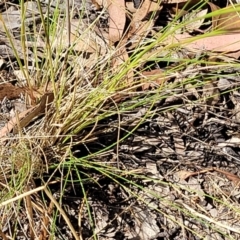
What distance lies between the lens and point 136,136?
5.33 feet

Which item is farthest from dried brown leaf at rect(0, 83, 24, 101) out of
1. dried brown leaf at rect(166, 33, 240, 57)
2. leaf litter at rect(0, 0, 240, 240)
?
dried brown leaf at rect(166, 33, 240, 57)

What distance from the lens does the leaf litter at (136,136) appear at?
1.46 meters

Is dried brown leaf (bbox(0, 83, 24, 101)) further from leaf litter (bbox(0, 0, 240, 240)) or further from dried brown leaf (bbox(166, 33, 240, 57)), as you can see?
dried brown leaf (bbox(166, 33, 240, 57))

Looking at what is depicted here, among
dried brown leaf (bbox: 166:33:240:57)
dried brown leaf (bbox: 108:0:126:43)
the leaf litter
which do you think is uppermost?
dried brown leaf (bbox: 108:0:126:43)

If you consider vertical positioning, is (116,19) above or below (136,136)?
above

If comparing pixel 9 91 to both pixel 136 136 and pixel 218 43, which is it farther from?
pixel 218 43

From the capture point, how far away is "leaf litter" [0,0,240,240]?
146 centimetres

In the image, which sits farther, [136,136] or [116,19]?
[116,19]

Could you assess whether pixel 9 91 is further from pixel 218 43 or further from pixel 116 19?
pixel 218 43

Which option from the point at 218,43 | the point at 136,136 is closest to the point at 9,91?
the point at 136,136

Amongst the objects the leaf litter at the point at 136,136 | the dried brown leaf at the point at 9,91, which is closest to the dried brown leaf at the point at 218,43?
the leaf litter at the point at 136,136

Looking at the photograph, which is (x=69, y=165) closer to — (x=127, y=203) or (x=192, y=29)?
(x=127, y=203)

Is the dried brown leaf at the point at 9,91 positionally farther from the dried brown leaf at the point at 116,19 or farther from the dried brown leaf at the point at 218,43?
the dried brown leaf at the point at 218,43

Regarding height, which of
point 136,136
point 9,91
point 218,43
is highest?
point 218,43
